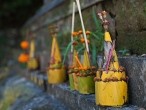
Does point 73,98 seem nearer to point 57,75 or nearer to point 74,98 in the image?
point 74,98

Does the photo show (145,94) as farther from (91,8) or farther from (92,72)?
(91,8)

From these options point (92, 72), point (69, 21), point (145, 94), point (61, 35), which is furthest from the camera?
point (61, 35)

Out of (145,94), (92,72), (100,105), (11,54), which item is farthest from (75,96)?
(11,54)

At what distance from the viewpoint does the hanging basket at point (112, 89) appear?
2.79 m

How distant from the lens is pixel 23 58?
826cm

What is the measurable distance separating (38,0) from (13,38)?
1.58 m

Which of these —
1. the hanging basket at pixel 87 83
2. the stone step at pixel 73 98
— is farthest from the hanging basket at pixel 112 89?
the hanging basket at pixel 87 83

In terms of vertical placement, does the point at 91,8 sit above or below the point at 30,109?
above

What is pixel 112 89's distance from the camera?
279cm

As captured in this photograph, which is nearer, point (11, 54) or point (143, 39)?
point (143, 39)

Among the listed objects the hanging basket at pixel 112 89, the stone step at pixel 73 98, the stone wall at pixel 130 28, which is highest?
the stone wall at pixel 130 28

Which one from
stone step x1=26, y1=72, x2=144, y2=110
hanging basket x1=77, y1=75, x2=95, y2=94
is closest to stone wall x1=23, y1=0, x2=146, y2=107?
stone step x1=26, y1=72, x2=144, y2=110

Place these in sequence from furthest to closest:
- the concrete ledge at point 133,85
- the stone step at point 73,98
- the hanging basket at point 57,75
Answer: the hanging basket at point 57,75 < the stone step at point 73,98 < the concrete ledge at point 133,85

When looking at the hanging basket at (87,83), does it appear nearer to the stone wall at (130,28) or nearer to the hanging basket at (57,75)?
the stone wall at (130,28)
